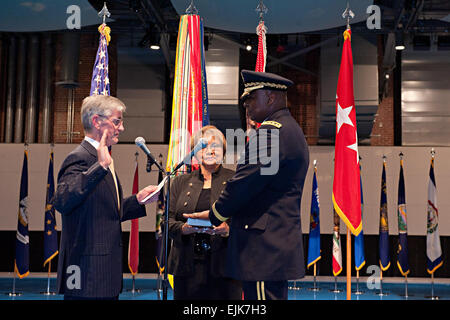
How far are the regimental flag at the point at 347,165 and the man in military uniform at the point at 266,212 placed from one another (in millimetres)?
1661

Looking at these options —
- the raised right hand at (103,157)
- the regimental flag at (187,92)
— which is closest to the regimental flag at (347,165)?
the regimental flag at (187,92)

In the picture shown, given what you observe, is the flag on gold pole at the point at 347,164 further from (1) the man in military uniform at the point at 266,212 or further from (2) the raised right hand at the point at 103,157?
(2) the raised right hand at the point at 103,157

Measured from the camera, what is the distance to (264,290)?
2.35 m

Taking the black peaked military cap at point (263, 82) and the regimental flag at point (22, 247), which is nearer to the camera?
the black peaked military cap at point (263, 82)

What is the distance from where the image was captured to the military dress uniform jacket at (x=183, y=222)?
2.96 metres

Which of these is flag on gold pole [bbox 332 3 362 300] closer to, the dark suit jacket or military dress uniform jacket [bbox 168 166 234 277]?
military dress uniform jacket [bbox 168 166 234 277]

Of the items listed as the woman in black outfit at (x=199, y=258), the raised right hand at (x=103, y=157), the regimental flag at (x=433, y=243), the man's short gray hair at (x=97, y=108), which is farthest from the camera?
the regimental flag at (x=433, y=243)

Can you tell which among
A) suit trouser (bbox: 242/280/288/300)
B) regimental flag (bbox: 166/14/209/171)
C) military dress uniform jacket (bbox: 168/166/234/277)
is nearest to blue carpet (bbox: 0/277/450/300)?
regimental flag (bbox: 166/14/209/171)

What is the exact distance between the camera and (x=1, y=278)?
388 inches

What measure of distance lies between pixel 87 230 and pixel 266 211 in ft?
2.68

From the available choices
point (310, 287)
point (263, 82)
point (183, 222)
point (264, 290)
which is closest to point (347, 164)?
point (183, 222)

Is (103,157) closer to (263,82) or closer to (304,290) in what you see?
(263,82)

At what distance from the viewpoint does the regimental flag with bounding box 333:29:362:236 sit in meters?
4.01

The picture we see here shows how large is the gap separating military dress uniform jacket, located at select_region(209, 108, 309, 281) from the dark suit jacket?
0.52m
